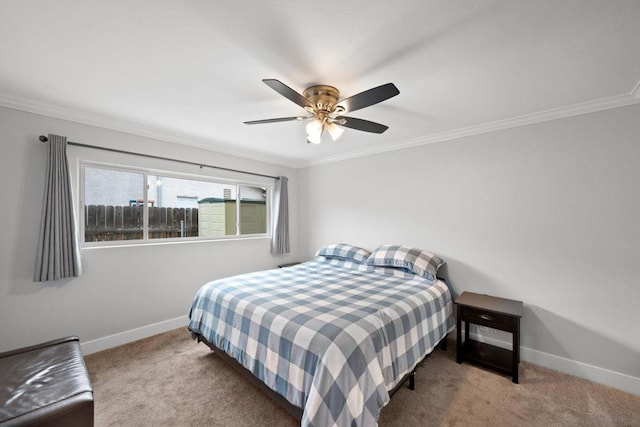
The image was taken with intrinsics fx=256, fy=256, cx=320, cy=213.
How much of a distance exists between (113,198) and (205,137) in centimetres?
124

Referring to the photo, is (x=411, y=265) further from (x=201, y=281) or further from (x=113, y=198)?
(x=113, y=198)

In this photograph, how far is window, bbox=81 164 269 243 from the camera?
9.14 ft

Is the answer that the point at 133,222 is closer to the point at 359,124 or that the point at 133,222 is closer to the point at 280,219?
the point at 280,219

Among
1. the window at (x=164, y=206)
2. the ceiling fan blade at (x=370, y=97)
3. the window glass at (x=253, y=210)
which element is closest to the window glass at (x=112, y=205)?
the window at (x=164, y=206)

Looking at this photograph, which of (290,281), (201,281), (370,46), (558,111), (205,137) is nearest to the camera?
(370,46)

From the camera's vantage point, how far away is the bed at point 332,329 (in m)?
1.43

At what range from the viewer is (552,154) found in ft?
7.98

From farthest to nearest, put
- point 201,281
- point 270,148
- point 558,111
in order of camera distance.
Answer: point 270,148 < point 201,281 < point 558,111

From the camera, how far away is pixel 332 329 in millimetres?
1603

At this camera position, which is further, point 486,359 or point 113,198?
point 113,198

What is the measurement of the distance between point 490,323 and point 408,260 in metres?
0.94

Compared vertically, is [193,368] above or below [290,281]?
below

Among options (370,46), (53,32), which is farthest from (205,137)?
(370,46)

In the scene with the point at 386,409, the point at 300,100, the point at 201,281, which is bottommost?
the point at 386,409
